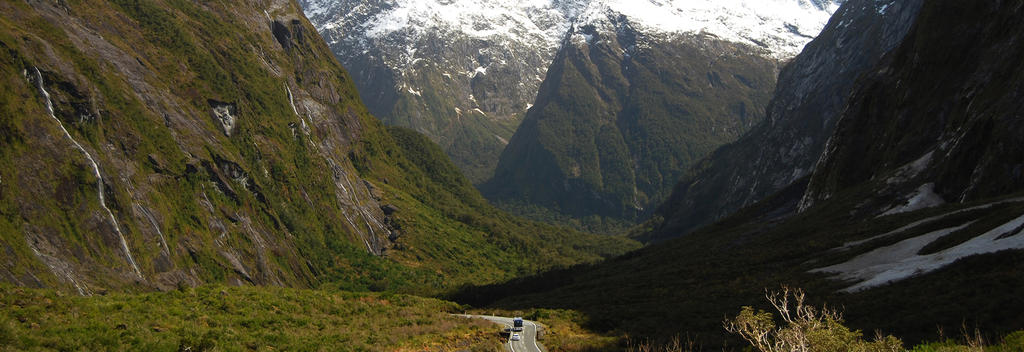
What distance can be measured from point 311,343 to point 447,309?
27.3 meters

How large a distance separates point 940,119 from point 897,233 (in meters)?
45.8

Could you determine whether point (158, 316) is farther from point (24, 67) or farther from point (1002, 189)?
point (24, 67)

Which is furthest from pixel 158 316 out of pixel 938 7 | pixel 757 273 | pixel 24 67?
pixel 938 7

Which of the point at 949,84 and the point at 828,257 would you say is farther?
the point at 949,84

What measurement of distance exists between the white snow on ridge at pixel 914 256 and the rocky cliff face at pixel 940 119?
20.8 metres

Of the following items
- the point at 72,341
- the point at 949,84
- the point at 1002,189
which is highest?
the point at 949,84

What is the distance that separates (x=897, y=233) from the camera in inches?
2581

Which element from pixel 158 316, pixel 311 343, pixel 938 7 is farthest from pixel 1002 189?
pixel 158 316

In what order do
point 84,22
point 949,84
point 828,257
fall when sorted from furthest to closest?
point 84,22, point 949,84, point 828,257

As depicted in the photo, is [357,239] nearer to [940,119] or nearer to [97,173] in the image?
[97,173]

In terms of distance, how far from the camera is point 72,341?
26.8 metres

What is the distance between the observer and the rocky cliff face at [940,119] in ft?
243

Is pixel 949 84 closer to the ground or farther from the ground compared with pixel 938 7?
closer to the ground

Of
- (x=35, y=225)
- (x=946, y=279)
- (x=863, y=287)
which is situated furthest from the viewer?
(x=35, y=225)
